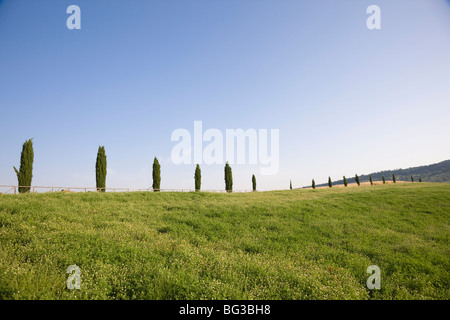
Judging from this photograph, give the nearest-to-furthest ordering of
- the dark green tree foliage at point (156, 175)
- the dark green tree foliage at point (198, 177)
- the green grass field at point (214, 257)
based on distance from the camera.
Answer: the green grass field at point (214, 257) < the dark green tree foliage at point (156, 175) < the dark green tree foliage at point (198, 177)

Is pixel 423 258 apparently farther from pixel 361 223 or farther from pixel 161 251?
pixel 161 251

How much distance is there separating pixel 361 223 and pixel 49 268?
1913 cm

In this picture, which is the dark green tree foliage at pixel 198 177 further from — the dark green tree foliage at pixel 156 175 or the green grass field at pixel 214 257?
the green grass field at pixel 214 257

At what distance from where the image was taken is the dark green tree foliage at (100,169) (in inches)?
1470

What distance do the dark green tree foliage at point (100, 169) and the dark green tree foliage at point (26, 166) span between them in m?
8.81

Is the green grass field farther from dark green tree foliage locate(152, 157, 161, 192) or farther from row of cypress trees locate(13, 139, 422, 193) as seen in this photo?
dark green tree foliage locate(152, 157, 161, 192)

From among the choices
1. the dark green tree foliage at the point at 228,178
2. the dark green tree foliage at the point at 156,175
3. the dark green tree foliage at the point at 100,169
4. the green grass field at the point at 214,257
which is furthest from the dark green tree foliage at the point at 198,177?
the green grass field at the point at 214,257

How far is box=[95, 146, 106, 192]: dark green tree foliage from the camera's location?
37344mm

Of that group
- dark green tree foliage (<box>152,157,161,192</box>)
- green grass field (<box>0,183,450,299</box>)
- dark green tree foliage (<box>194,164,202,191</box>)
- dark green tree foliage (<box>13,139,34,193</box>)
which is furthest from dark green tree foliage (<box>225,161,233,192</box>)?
green grass field (<box>0,183,450,299</box>)

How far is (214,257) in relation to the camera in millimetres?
8445

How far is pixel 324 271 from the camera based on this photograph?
772 centimetres

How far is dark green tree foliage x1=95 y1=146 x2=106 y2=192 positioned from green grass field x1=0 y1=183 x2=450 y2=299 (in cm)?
2410
